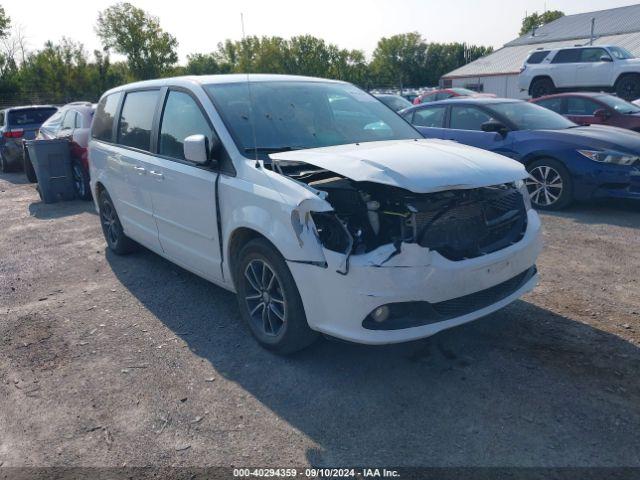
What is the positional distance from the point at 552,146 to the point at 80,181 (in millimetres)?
8038

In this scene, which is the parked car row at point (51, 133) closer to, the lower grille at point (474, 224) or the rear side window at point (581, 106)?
the lower grille at point (474, 224)

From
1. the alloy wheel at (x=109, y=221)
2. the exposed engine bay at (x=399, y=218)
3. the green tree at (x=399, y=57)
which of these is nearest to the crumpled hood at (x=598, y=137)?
the exposed engine bay at (x=399, y=218)

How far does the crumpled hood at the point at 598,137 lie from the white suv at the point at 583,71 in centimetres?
1263

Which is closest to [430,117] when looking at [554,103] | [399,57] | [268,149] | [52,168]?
[554,103]

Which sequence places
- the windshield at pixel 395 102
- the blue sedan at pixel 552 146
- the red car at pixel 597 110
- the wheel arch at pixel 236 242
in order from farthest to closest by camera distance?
the windshield at pixel 395 102 < the red car at pixel 597 110 < the blue sedan at pixel 552 146 < the wheel arch at pixel 236 242

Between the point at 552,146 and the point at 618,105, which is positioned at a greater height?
the point at 618,105

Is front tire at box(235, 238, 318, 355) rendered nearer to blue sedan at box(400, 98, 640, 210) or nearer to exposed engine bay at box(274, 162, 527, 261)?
exposed engine bay at box(274, 162, 527, 261)

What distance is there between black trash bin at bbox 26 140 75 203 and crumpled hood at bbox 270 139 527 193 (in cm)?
775

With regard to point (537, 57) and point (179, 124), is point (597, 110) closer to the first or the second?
point (179, 124)

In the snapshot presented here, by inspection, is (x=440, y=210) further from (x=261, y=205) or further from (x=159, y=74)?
(x=159, y=74)

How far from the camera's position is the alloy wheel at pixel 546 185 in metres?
7.60

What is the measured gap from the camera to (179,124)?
4.61 m

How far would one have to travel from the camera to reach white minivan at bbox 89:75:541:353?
322 cm

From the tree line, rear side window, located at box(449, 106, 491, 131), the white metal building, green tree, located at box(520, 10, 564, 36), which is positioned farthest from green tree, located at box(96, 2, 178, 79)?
green tree, located at box(520, 10, 564, 36)
